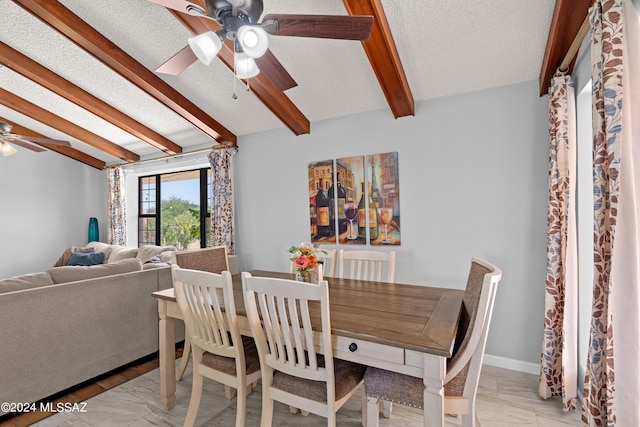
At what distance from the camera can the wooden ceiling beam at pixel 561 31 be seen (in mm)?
1730

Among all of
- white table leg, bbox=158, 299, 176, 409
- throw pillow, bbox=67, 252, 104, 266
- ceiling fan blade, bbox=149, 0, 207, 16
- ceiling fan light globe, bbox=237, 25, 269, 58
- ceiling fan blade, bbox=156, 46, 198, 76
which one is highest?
ceiling fan blade, bbox=149, 0, 207, 16

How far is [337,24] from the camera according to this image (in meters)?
1.40

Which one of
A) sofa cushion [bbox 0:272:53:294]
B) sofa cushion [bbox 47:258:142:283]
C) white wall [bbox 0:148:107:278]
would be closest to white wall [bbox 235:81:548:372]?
sofa cushion [bbox 47:258:142:283]

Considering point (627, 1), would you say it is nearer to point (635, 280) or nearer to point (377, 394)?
point (635, 280)

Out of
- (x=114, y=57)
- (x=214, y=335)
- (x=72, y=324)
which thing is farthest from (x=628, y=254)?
(x=114, y=57)

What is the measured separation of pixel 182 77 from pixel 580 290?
12.7 ft

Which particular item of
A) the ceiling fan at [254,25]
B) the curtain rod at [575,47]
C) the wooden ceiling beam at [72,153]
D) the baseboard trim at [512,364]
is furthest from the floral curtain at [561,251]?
the wooden ceiling beam at [72,153]

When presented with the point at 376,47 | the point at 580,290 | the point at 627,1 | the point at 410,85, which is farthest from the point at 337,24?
the point at 580,290

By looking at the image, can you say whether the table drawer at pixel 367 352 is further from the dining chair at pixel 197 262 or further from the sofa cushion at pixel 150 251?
the sofa cushion at pixel 150 251

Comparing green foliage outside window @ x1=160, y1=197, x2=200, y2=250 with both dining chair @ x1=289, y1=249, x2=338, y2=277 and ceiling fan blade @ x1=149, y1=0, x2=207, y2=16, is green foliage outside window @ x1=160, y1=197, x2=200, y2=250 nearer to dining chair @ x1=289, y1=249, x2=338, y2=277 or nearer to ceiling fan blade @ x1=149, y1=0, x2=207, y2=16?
dining chair @ x1=289, y1=249, x2=338, y2=277

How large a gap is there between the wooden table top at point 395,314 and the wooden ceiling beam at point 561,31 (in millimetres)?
1743

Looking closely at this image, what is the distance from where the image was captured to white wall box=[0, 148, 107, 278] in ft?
16.1

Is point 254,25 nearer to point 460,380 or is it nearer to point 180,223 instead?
point 460,380

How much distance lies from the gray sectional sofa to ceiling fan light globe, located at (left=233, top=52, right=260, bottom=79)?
1993 millimetres
